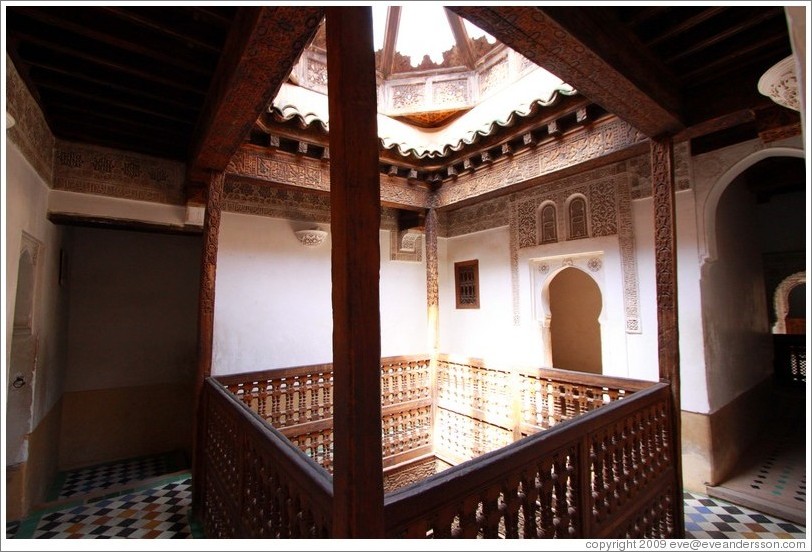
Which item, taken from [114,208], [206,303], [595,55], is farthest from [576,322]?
[114,208]

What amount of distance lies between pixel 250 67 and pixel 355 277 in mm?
1387

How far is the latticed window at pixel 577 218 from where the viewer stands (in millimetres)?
4496

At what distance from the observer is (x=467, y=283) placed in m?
5.88

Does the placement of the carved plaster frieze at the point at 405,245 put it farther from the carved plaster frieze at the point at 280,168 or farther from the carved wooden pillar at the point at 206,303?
the carved wooden pillar at the point at 206,303

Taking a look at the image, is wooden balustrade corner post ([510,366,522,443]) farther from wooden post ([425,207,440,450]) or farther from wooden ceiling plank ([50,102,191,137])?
wooden ceiling plank ([50,102,191,137])

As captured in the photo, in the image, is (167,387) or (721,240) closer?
(721,240)

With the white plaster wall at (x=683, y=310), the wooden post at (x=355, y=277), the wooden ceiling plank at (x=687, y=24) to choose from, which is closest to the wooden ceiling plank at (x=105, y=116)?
the wooden post at (x=355, y=277)

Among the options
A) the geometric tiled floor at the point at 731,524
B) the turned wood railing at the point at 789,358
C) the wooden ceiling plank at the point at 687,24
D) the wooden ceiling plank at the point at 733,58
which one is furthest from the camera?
the turned wood railing at the point at 789,358

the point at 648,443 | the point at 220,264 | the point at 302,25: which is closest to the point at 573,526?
the point at 648,443

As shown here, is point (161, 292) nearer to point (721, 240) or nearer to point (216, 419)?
point (216, 419)

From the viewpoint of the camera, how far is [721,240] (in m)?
4.33

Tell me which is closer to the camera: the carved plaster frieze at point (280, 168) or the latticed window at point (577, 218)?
the carved plaster frieze at point (280, 168)

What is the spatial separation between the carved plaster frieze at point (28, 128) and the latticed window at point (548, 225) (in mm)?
4791

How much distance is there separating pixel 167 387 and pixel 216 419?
3086 mm
